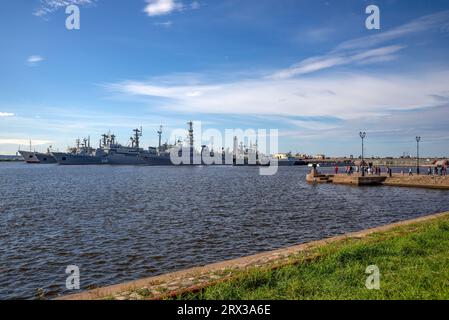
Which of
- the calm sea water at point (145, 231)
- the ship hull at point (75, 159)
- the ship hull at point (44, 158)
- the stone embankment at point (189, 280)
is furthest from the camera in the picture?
the ship hull at point (44, 158)

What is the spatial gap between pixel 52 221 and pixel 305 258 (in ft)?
54.0

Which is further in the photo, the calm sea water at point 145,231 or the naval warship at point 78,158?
the naval warship at point 78,158

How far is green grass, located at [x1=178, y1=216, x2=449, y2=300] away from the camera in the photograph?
6719 millimetres

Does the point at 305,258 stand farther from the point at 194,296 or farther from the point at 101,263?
the point at 101,263

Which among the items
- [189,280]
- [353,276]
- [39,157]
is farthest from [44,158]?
[353,276]

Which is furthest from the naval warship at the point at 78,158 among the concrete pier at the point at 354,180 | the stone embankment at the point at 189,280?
the stone embankment at the point at 189,280

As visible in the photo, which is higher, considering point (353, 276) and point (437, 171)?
point (437, 171)

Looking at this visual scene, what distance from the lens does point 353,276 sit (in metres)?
7.77

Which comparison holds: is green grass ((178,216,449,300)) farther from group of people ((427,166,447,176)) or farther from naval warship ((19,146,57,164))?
naval warship ((19,146,57,164))

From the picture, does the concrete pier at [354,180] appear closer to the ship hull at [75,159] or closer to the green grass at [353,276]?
the green grass at [353,276]

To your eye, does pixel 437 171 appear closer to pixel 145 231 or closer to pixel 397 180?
pixel 397 180

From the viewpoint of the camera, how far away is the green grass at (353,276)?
6719mm
